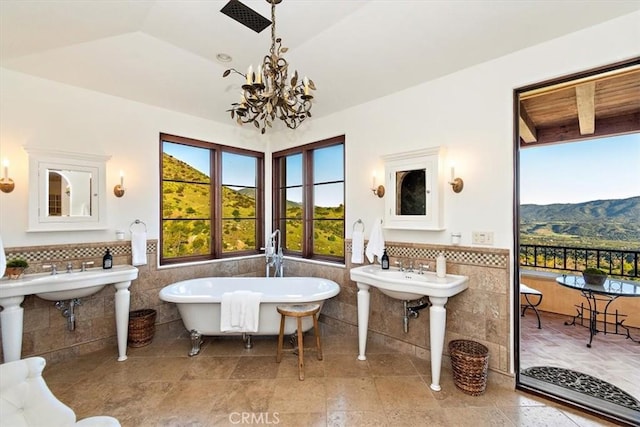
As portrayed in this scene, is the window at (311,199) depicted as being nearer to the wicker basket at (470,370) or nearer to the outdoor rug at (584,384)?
the wicker basket at (470,370)

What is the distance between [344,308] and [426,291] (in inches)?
55.9

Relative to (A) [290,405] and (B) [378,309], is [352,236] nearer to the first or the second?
(B) [378,309]

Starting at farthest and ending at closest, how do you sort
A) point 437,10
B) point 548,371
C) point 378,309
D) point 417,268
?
point 378,309
point 417,268
point 548,371
point 437,10

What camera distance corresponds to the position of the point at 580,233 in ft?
14.3

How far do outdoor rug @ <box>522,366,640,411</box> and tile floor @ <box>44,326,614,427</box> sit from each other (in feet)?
0.97

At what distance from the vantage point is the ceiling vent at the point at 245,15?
188cm

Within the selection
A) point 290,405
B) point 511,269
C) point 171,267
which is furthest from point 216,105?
point 511,269

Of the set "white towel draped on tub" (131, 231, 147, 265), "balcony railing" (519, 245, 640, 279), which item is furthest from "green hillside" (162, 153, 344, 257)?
"balcony railing" (519, 245, 640, 279)

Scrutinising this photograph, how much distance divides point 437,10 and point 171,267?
3705mm

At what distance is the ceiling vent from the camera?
6.18 feet

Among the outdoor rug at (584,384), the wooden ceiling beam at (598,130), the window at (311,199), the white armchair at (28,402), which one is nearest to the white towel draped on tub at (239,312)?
the window at (311,199)

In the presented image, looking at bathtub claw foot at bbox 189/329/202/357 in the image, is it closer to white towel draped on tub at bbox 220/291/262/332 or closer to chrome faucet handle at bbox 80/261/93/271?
white towel draped on tub at bbox 220/291/262/332

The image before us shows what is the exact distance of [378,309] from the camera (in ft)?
10.5

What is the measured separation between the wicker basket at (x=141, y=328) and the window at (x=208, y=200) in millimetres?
664
